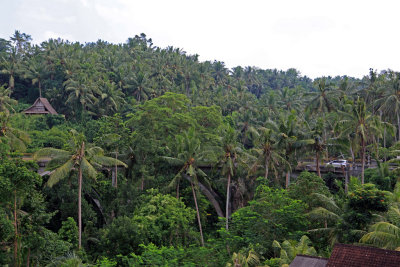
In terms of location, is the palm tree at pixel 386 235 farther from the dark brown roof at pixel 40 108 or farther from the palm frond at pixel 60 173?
the dark brown roof at pixel 40 108

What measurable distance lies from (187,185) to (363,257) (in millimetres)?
26693

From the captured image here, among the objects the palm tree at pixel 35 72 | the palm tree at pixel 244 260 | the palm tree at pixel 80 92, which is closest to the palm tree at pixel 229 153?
the palm tree at pixel 244 260

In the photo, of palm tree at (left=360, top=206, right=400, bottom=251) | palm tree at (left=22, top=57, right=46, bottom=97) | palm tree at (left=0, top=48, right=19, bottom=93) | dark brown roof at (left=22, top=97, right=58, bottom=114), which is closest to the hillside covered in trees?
palm tree at (left=360, top=206, right=400, bottom=251)

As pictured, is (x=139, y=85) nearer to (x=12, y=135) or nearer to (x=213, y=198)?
(x=213, y=198)

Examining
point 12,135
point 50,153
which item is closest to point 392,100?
point 50,153

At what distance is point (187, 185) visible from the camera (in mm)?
39812

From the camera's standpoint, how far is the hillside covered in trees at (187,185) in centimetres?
2470

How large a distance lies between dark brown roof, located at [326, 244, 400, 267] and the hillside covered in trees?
5.02m

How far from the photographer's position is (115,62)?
7238cm

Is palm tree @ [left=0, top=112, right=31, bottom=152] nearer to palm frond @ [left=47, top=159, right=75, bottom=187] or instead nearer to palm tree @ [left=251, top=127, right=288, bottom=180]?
palm frond @ [left=47, top=159, right=75, bottom=187]

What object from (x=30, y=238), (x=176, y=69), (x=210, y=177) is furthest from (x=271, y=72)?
(x=30, y=238)

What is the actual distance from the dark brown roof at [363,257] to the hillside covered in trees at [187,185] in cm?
502

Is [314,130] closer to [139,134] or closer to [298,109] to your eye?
[139,134]

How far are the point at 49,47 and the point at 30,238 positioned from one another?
170 feet
